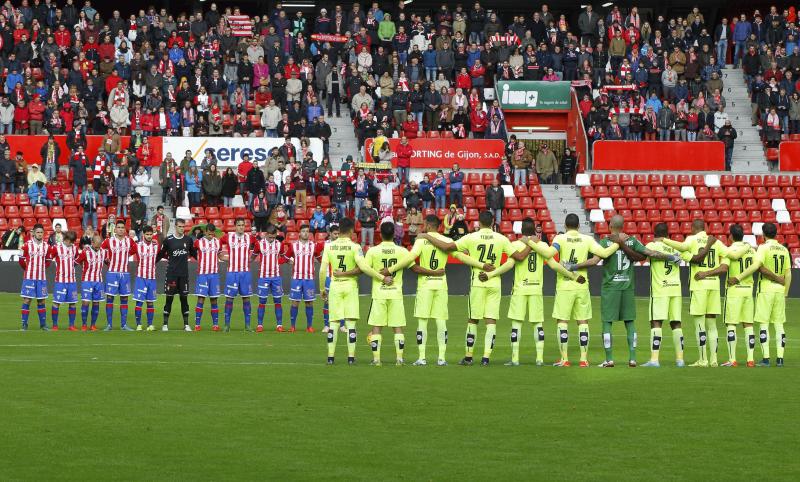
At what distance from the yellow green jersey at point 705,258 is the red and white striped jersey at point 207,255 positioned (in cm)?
1056

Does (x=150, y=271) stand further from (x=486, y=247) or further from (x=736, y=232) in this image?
(x=736, y=232)

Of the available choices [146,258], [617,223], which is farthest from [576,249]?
[146,258]

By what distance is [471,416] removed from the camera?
48.4 feet

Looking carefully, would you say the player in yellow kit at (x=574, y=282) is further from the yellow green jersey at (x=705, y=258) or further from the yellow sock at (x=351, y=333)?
the yellow sock at (x=351, y=333)

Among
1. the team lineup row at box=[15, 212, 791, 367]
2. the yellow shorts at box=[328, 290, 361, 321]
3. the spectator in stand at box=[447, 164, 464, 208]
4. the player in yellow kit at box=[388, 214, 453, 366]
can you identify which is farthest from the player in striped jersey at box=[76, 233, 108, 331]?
the spectator in stand at box=[447, 164, 464, 208]

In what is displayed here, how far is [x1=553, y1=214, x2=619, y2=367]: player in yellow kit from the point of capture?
19000 mm

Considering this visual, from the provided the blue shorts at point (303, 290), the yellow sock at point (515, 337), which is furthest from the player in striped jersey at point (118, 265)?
the yellow sock at point (515, 337)

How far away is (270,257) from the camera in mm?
27188

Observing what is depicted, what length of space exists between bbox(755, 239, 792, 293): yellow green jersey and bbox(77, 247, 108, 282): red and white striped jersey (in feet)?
43.4

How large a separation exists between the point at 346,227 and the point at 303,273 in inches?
314

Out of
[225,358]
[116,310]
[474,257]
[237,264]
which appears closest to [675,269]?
[474,257]

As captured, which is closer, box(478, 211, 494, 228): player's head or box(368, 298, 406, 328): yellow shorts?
box(478, 211, 494, 228): player's head

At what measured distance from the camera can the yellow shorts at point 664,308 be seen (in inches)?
761

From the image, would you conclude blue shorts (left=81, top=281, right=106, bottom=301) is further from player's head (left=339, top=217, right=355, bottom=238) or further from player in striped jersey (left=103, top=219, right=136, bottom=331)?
player's head (left=339, top=217, right=355, bottom=238)
